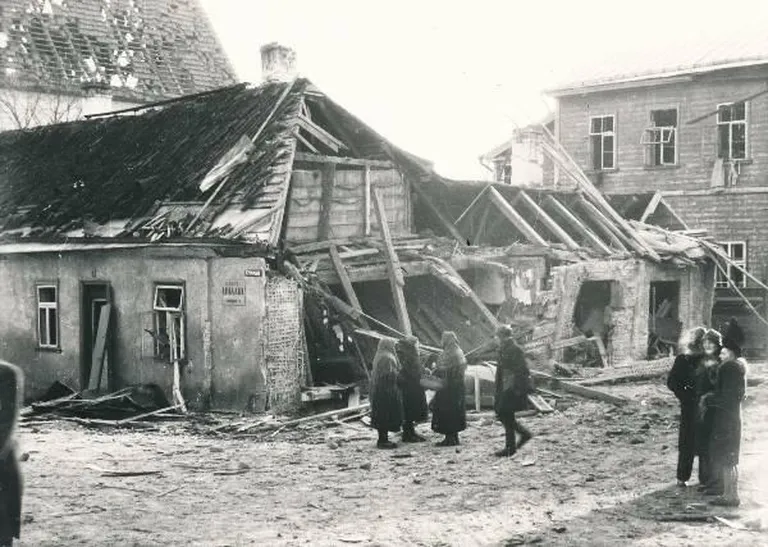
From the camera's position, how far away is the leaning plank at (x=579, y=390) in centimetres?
1465

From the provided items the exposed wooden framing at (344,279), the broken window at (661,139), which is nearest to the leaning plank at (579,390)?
the exposed wooden framing at (344,279)

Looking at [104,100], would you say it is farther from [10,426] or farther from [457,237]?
[10,426]

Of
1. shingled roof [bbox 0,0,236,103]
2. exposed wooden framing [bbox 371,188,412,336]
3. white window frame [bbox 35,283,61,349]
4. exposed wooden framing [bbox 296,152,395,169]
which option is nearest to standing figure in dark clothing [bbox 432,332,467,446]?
exposed wooden framing [bbox 371,188,412,336]

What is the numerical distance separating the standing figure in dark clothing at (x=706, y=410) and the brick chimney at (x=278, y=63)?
43.3 ft

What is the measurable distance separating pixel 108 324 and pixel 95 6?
1716 centimetres

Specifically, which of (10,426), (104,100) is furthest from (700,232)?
(10,426)

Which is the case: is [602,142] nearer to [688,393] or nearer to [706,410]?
[688,393]

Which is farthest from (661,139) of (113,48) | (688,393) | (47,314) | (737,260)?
(688,393)

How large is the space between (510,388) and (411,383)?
1.77 m

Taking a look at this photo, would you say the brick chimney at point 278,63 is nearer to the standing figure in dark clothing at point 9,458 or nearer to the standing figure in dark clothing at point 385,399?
the standing figure in dark clothing at point 385,399

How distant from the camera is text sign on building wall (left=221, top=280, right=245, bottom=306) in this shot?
14.7 metres

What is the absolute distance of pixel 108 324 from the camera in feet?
55.4

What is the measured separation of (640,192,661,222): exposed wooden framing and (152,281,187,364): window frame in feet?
45.1

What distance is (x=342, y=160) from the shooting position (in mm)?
17156
